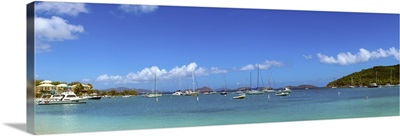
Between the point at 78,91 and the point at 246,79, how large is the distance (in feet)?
14.3

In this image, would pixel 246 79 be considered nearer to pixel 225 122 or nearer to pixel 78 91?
pixel 225 122

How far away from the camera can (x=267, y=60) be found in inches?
676

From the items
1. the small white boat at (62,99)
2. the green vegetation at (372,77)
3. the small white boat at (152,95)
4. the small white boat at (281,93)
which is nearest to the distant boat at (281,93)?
the small white boat at (281,93)

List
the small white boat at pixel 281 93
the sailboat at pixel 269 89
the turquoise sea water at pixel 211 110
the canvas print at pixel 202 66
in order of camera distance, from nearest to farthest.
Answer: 1. the canvas print at pixel 202 66
2. the turquoise sea water at pixel 211 110
3. the sailboat at pixel 269 89
4. the small white boat at pixel 281 93

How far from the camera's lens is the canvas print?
14.8 meters

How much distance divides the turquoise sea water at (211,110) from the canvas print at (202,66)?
0.09 feet

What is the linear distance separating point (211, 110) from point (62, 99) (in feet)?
12.3

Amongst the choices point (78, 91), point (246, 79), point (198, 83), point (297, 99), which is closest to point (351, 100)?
point (297, 99)

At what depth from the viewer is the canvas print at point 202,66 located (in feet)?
48.6

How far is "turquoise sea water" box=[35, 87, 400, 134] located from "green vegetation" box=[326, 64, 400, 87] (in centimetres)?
23

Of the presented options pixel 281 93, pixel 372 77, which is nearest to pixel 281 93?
pixel 281 93

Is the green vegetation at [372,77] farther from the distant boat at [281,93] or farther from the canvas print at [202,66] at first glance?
the distant boat at [281,93]

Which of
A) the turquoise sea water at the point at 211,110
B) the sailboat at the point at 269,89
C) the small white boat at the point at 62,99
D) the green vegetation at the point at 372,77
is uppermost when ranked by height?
the green vegetation at the point at 372,77

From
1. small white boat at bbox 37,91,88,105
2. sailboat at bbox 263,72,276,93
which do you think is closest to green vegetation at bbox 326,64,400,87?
sailboat at bbox 263,72,276,93
